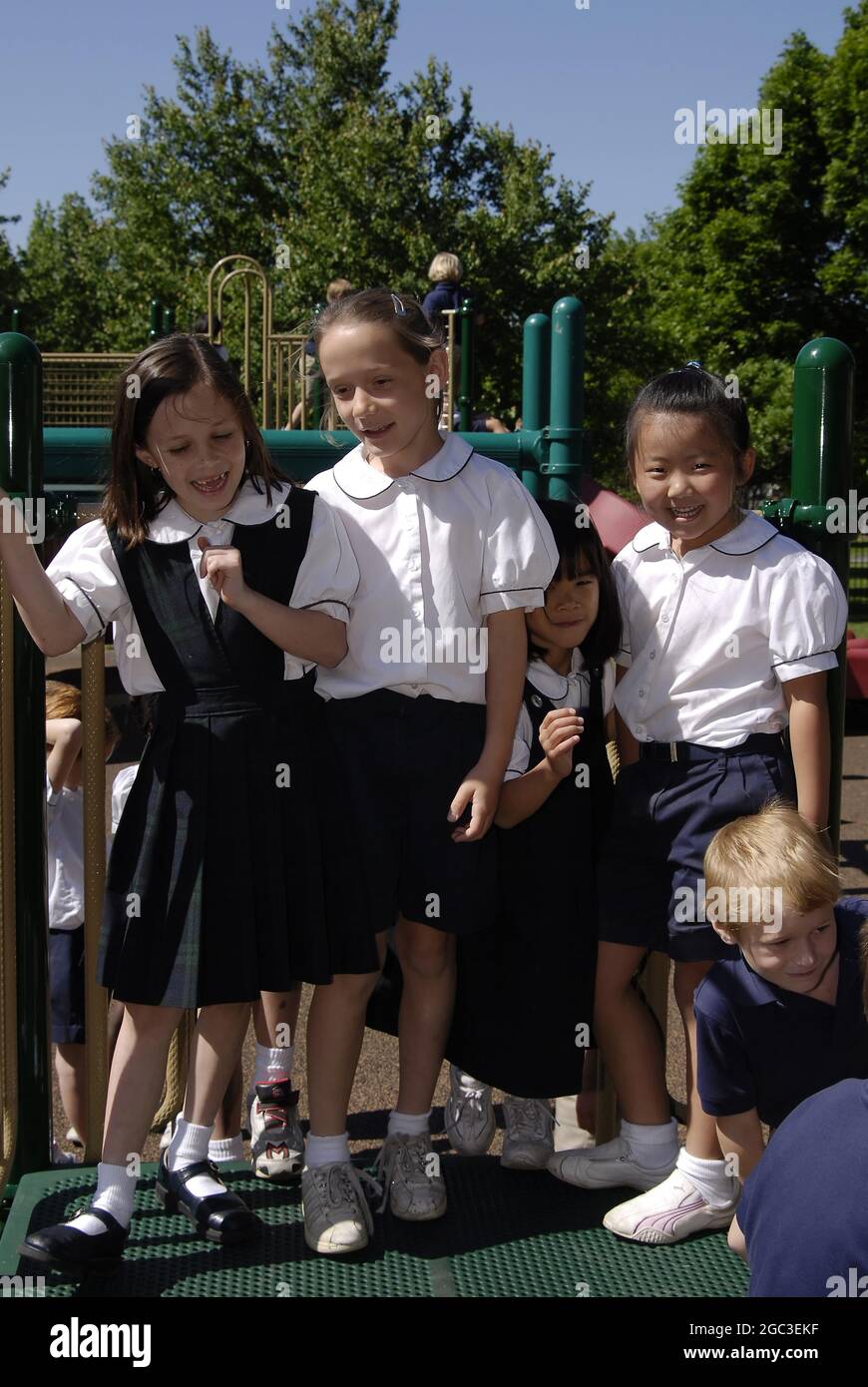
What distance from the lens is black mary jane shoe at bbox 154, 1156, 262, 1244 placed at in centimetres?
247

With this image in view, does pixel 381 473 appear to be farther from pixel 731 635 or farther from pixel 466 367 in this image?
pixel 466 367

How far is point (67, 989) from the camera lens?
11.6 feet

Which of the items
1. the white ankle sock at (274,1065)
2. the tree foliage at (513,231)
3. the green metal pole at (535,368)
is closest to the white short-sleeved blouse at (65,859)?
the white ankle sock at (274,1065)

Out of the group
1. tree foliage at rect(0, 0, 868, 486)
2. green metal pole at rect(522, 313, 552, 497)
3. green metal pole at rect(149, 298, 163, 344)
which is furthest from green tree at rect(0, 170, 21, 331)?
green metal pole at rect(522, 313, 552, 497)

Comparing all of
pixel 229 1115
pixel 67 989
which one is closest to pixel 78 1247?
pixel 229 1115

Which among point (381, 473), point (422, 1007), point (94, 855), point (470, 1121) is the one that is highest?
point (381, 473)

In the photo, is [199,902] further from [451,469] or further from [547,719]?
[451,469]

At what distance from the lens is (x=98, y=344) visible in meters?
34.7

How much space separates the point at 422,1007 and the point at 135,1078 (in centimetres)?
58

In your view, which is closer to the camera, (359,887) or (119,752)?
(359,887)

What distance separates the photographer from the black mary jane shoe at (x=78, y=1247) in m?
2.29
